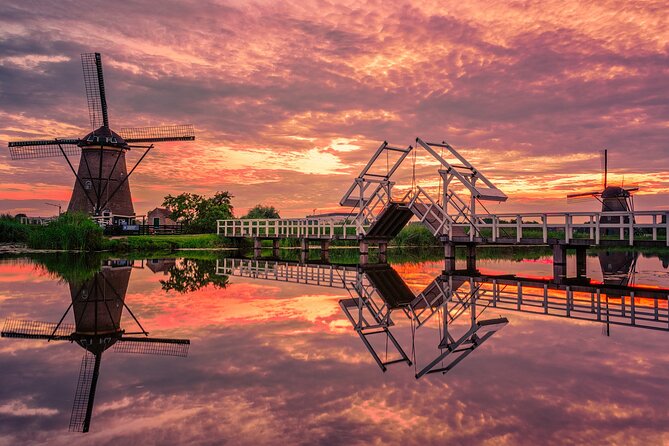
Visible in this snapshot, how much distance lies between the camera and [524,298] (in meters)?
17.1

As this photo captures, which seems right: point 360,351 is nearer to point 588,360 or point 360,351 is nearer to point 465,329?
point 465,329

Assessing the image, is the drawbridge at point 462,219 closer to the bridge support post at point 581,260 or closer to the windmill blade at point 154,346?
the bridge support post at point 581,260

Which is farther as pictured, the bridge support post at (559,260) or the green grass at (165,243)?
the green grass at (165,243)

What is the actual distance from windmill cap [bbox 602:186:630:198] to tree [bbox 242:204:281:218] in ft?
145

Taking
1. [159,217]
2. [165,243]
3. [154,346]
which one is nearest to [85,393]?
[154,346]

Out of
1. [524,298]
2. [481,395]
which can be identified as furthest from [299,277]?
[481,395]

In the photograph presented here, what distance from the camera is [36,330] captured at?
39.3 feet

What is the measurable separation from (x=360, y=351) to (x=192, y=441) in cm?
458

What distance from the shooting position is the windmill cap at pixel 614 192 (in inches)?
2320

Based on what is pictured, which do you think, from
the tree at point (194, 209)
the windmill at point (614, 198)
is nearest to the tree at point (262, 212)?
the tree at point (194, 209)

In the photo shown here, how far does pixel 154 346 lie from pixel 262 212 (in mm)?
71811

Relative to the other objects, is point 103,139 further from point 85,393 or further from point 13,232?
point 85,393

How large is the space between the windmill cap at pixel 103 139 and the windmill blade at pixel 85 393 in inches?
1847

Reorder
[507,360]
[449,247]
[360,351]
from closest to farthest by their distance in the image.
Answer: [507,360]
[360,351]
[449,247]
